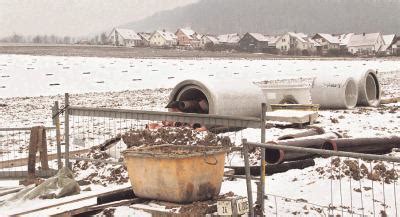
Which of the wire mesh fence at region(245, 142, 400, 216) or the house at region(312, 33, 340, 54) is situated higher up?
the house at region(312, 33, 340, 54)

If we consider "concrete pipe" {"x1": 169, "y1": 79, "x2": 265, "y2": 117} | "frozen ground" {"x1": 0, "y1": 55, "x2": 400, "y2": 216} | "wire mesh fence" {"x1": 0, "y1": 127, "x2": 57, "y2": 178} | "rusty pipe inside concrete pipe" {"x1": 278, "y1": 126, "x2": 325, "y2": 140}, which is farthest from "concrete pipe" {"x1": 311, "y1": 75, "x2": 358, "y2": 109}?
"wire mesh fence" {"x1": 0, "y1": 127, "x2": 57, "y2": 178}

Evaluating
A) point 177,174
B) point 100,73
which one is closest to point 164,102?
point 177,174

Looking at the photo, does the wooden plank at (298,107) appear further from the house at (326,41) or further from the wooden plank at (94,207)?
the house at (326,41)

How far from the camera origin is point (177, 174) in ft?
19.9

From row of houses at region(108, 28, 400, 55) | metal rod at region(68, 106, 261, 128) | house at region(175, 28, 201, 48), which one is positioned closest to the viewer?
metal rod at region(68, 106, 261, 128)

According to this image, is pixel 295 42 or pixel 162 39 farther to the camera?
pixel 162 39

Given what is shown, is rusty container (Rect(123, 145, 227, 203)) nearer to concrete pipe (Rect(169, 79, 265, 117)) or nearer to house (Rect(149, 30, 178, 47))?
concrete pipe (Rect(169, 79, 265, 117))

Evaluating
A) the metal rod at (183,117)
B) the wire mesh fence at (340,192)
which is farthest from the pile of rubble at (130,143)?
the wire mesh fence at (340,192)

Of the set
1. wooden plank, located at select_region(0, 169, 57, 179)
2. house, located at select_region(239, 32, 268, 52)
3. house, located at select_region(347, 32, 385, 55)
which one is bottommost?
wooden plank, located at select_region(0, 169, 57, 179)

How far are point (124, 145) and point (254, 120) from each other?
4435 mm

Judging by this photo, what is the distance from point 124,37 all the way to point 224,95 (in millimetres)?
130054

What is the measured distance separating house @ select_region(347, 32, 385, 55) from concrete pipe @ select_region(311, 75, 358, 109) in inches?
4165

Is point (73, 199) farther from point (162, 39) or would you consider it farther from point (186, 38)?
point (186, 38)

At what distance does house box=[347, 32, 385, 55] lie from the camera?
119m
